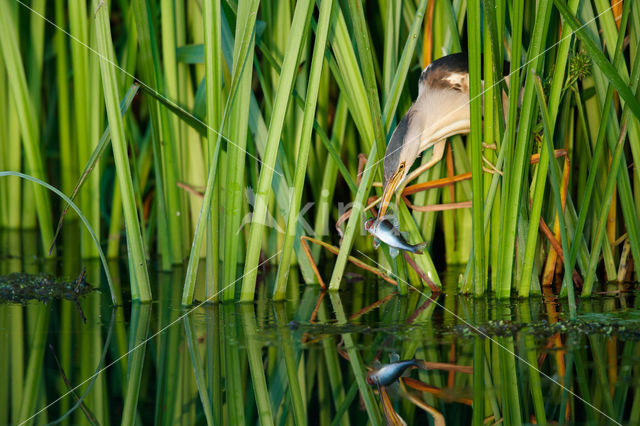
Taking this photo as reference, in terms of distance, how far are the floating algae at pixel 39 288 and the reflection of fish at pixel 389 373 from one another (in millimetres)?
954

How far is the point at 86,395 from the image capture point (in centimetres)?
114

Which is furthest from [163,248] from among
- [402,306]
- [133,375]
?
[133,375]

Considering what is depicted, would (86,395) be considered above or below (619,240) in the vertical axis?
below

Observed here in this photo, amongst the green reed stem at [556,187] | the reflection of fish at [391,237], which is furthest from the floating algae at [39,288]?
the green reed stem at [556,187]

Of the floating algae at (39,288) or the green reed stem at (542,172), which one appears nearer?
the green reed stem at (542,172)

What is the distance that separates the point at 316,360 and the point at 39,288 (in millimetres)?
975

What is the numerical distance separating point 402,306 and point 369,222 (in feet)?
0.73

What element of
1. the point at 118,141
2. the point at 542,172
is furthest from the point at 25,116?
the point at 542,172

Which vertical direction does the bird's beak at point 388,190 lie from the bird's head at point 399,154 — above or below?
below

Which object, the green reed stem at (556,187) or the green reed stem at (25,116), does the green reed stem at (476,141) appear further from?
the green reed stem at (25,116)

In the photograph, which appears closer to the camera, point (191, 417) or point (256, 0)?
point (191, 417)

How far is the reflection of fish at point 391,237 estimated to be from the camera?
1709 mm

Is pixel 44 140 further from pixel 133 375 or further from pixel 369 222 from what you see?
pixel 133 375

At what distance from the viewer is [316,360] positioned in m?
1.29
